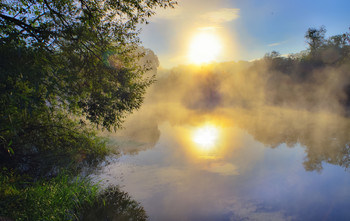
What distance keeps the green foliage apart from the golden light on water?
10.3 m

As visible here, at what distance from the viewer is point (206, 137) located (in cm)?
2041

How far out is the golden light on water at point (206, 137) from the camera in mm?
17656

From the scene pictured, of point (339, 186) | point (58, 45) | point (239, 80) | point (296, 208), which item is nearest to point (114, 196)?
point (58, 45)

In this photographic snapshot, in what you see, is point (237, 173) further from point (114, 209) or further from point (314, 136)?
point (314, 136)

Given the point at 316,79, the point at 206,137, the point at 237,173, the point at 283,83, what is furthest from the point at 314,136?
the point at 283,83

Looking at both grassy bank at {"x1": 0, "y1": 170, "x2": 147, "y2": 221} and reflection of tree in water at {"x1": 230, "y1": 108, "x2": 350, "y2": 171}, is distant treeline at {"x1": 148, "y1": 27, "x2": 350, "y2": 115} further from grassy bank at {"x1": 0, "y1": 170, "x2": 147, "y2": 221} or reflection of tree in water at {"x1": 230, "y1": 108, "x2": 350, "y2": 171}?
grassy bank at {"x1": 0, "y1": 170, "x2": 147, "y2": 221}

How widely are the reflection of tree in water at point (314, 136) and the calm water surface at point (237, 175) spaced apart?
6 centimetres

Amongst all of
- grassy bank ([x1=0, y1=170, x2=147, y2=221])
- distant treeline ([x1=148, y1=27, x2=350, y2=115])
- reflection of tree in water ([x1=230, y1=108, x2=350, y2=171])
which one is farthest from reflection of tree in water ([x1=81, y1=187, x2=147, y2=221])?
distant treeline ([x1=148, y1=27, x2=350, y2=115])

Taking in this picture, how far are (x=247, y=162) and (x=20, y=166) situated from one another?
10.8 m

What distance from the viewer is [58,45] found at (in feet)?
22.6

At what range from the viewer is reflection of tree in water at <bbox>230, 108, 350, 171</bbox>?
46.1 feet

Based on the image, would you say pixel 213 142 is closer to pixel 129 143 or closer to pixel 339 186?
pixel 129 143

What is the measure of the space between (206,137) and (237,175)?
28.8ft

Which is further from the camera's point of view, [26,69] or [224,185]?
[224,185]
